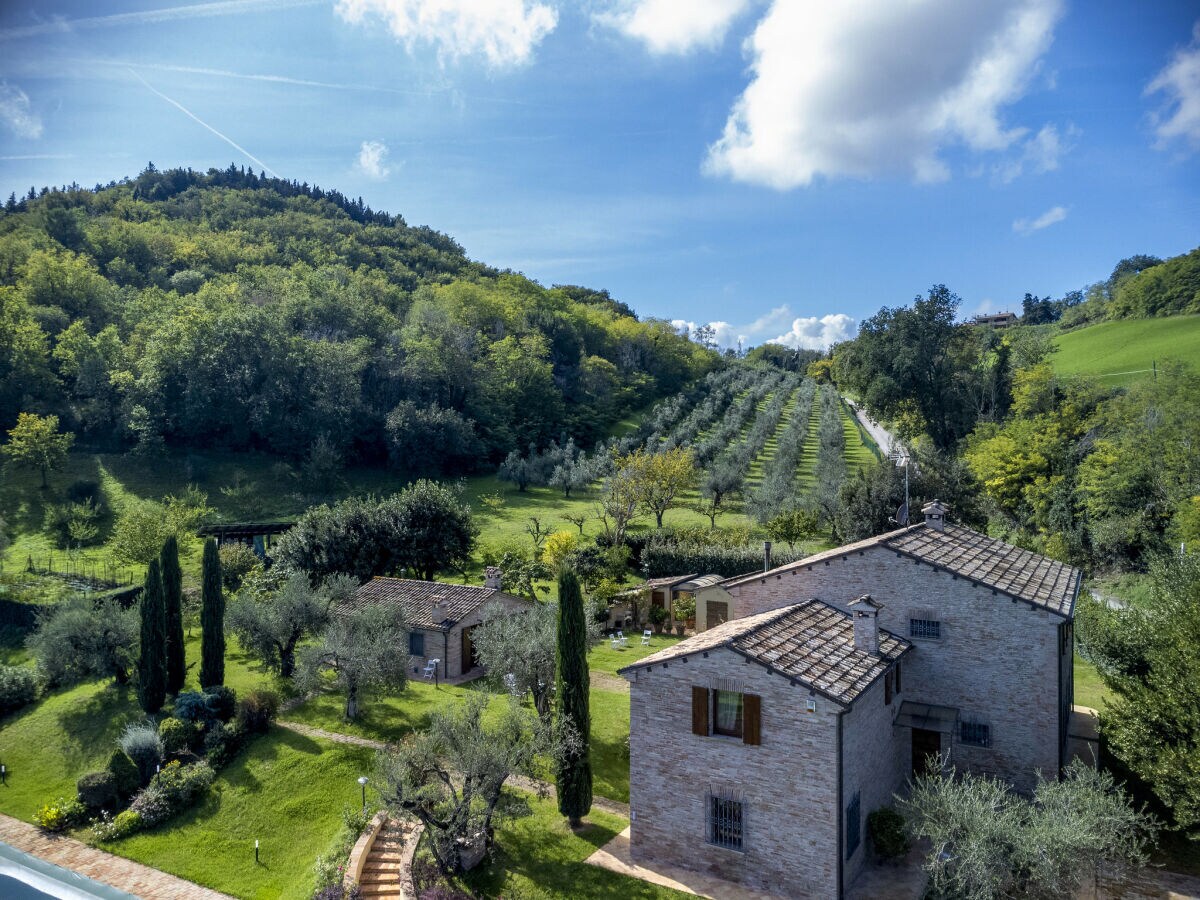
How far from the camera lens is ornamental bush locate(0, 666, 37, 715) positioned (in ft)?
93.4

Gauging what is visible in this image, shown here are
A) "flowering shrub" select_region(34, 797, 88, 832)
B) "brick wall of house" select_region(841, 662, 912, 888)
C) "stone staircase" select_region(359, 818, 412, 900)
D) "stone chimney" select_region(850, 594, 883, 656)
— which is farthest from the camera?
"flowering shrub" select_region(34, 797, 88, 832)

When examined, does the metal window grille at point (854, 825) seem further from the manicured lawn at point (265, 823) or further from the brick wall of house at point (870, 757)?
the manicured lawn at point (265, 823)

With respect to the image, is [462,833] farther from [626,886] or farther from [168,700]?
[168,700]

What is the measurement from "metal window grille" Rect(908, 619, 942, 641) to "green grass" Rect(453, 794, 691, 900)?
29.7 ft

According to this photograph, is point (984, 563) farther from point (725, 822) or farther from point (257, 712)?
point (257, 712)

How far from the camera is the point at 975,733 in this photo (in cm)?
1869

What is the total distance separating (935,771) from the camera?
18.5 meters

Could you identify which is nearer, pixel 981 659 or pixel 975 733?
pixel 981 659

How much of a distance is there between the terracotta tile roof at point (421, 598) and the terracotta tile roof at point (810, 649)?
1365cm

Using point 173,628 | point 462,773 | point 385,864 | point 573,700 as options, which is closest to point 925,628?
point 573,700

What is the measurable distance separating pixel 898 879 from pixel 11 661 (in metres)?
37.3

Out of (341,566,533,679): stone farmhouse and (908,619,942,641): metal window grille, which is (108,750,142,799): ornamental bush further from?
(908,619,942,641): metal window grille

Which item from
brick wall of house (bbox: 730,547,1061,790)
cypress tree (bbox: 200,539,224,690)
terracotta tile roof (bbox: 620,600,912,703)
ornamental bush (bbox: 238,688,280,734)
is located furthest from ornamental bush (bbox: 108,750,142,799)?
brick wall of house (bbox: 730,547,1061,790)

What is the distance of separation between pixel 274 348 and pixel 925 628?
62717mm
